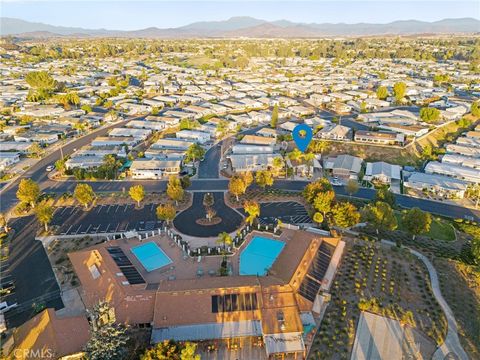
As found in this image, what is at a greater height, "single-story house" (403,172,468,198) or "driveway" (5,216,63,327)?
"driveway" (5,216,63,327)

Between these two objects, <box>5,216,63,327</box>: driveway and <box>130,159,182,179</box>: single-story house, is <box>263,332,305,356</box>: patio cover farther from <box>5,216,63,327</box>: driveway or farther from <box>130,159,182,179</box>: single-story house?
<box>130,159,182,179</box>: single-story house

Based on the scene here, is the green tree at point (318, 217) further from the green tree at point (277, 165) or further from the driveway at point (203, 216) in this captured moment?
the green tree at point (277, 165)

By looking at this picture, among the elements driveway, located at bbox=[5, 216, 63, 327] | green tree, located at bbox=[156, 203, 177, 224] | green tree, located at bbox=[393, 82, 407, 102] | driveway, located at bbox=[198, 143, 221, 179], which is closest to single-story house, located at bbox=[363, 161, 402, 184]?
driveway, located at bbox=[198, 143, 221, 179]

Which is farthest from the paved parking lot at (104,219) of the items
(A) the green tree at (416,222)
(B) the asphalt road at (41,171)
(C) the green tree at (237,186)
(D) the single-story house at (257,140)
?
(A) the green tree at (416,222)

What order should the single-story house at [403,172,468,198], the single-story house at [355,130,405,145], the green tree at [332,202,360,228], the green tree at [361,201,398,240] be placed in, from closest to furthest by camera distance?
the green tree at [361,201,398,240] < the green tree at [332,202,360,228] < the single-story house at [403,172,468,198] < the single-story house at [355,130,405,145]

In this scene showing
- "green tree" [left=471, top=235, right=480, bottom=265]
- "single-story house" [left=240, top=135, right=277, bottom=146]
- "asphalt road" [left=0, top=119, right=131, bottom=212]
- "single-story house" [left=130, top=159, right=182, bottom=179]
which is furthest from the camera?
"single-story house" [left=240, top=135, right=277, bottom=146]

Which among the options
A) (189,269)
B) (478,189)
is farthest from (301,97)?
(189,269)

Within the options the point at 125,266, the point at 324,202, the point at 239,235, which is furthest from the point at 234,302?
the point at 324,202

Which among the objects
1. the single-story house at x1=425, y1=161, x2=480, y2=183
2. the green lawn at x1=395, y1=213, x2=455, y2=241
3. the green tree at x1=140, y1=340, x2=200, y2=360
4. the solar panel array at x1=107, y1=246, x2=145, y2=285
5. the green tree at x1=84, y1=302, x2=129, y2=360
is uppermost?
the green tree at x1=84, y1=302, x2=129, y2=360
